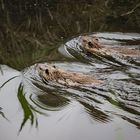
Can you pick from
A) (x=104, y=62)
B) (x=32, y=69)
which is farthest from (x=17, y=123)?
(x=104, y=62)

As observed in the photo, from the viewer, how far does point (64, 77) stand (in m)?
5.00

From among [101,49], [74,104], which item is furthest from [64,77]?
[101,49]

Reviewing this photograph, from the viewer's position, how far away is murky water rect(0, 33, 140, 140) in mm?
3846

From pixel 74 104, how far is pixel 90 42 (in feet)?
6.15

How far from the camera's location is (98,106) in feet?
14.1

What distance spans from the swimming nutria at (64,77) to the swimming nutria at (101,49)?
0.94m

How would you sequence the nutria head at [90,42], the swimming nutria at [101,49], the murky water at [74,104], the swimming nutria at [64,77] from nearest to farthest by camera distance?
the murky water at [74,104], the swimming nutria at [64,77], the swimming nutria at [101,49], the nutria head at [90,42]

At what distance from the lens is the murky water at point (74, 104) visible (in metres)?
3.85

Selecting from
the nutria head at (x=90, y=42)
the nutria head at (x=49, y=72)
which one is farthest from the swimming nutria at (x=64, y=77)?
the nutria head at (x=90, y=42)

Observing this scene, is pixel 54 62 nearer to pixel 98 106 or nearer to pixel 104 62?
pixel 104 62

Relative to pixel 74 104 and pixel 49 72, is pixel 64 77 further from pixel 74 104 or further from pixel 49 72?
pixel 74 104

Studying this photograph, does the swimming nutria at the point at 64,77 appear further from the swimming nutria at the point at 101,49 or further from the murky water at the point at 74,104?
the swimming nutria at the point at 101,49

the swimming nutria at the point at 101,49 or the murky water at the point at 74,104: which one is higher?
the swimming nutria at the point at 101,49

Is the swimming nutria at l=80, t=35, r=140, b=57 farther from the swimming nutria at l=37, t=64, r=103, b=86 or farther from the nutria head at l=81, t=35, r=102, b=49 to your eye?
the swimming nutria at l=37, t=64, r=103, b=86
